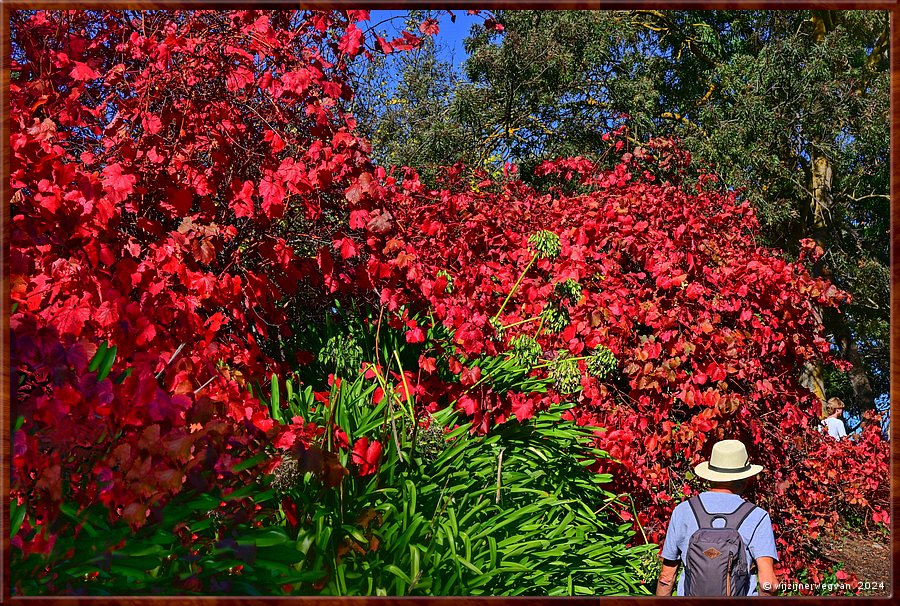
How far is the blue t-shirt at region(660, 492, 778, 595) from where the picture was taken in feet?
10.5

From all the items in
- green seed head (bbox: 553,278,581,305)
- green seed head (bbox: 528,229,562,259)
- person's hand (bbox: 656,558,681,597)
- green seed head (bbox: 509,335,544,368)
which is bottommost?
person's hand (bbox: 656,558,681,597)

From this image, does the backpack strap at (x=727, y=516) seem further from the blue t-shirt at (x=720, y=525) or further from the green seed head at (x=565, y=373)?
the green seed head at (x=565, y=373)

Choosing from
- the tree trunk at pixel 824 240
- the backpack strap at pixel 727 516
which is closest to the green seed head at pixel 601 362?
the backpack strap at pixel 727 516

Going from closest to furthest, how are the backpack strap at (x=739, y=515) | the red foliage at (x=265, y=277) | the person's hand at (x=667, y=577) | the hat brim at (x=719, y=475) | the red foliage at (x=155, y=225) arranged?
the red foliage at (x=155, y=225), the red foliage at (x=265, y=277), the backpack strap at (x=739, y=515), the person's hand at (x=667, y=577), the hat brim at (x=719, y=475)

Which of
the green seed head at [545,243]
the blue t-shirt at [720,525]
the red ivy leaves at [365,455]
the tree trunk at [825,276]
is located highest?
the tree trunk at [825,276]

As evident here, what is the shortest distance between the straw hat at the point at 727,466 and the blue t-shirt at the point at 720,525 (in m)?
0.11

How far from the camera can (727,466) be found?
11.8 feet

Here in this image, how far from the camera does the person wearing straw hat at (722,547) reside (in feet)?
10.4

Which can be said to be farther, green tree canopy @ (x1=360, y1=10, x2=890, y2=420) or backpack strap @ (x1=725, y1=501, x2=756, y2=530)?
green tree canopy @ (x1=360, y1=10, x2=890, y2=420)

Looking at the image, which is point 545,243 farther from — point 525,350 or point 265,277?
point 265,277

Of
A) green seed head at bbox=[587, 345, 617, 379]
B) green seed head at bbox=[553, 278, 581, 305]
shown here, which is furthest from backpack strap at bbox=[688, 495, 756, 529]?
green seed head at bbox=[553, 278, 581, 305]

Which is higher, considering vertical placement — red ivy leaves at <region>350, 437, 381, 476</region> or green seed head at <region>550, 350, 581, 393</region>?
green seed head at <region>550, 350, 581, 393</region>

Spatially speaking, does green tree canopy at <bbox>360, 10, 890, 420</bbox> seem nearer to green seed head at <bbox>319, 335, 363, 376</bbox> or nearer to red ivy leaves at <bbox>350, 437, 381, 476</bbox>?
green seed head at <bbox>319, 335, 363, 376</bbox>

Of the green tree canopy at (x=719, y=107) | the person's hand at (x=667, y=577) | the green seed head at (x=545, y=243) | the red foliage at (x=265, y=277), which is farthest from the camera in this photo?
the green tree canopy at (x=719, y=107)
